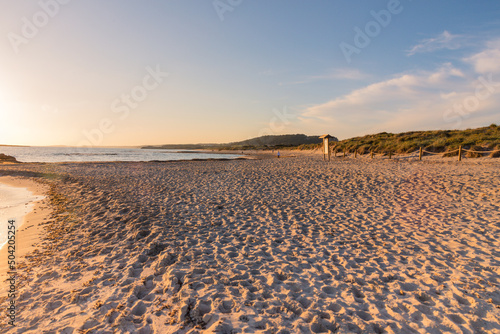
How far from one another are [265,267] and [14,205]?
38.4 ft

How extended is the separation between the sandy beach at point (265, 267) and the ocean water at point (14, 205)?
60cm

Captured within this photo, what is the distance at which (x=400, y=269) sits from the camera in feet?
14.8

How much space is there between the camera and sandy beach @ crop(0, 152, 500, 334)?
3205 mm

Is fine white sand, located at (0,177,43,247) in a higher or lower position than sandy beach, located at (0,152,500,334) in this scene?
lower

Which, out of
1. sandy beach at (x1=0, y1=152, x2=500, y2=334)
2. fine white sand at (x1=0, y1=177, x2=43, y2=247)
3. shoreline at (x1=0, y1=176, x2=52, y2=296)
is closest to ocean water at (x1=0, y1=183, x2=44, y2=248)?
fine white sand at (x1=0, y1=177, x2=43, y2=247)

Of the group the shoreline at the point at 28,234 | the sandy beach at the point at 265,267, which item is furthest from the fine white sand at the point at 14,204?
the sandy beach at the point at 265,267

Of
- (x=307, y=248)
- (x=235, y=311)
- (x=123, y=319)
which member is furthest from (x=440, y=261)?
(x=123, y=319)

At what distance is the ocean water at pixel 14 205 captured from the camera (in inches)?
297

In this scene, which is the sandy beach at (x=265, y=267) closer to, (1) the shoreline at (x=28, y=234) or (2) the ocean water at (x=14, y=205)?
(1) the shoreline at (x=28, y=234)

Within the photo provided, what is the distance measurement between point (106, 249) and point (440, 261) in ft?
23.8

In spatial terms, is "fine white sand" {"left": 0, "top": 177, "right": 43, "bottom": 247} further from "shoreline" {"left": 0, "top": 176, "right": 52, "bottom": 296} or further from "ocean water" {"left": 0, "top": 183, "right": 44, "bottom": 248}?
"shoreline" {"left": 0, "top": 176, "right": 52, "bottom": 296}

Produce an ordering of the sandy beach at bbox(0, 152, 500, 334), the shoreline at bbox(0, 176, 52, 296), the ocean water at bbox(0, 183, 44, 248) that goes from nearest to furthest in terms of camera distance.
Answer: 1. the sandy beach at bbox(0, 152, 500, 334)
2. the shoreline at bbox(0, 176, 52, 296)
3. the ocean water at bbox(0, 183, 44, 248)

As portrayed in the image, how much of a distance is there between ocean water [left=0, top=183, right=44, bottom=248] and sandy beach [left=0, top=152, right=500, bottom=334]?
602 mm

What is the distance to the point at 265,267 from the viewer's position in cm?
461
